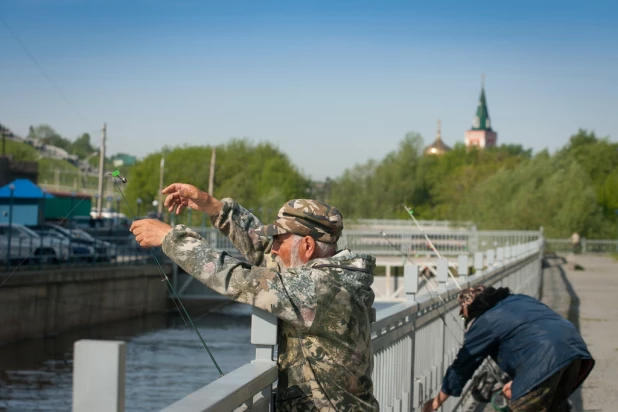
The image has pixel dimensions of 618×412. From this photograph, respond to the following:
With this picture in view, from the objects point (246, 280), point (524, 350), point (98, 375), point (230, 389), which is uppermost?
point (246, 280)

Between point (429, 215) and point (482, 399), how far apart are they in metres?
98.8

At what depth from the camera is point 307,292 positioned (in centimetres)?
367

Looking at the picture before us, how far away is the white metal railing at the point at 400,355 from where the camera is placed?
3328 millimetres

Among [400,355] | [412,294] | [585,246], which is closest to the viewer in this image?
[400,355]

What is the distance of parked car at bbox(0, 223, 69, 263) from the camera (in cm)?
3756

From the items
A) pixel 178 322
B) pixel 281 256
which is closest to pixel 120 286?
pixel 178 322

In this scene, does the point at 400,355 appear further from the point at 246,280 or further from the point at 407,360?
the point at 246,280

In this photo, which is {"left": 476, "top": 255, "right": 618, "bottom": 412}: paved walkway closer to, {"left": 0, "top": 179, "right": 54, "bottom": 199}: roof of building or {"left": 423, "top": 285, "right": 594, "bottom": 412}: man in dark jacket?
{"left": 423, "top": 285, "right": 594, "bottom": 412}: man in dark jacket

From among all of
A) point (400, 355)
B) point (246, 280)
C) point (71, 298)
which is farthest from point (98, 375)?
point (71, 298)

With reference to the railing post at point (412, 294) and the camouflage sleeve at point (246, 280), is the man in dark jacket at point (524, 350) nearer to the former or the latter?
the railing post at point (412, 294)

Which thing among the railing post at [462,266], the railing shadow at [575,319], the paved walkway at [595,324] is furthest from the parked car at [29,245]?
the railing post at [462,266]

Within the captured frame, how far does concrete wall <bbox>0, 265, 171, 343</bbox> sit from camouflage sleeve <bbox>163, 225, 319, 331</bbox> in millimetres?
29389

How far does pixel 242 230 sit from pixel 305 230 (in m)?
0.84

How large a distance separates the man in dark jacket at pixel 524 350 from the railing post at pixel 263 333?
2.58 metres
